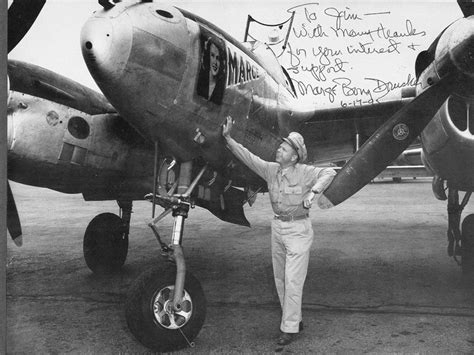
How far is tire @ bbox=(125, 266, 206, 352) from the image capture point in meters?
3.54

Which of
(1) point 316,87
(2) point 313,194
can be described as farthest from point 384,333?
(1) point 316,87

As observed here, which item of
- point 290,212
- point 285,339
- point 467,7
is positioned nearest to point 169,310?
point 285,339

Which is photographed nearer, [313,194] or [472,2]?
[313,194]

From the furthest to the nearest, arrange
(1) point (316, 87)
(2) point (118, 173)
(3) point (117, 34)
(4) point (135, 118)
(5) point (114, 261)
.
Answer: (5) point (114, 261)
(2) point (118, 173)
(1) point (316, 87)
(4) point (135, 118)
(3) point (117, 34)

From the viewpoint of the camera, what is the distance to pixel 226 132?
4.21 m

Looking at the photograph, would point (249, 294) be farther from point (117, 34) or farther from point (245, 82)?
point (117, 34)

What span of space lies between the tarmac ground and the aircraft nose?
1833 millimetres

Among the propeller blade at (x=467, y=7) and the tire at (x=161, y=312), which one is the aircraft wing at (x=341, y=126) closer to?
the propeller blade at (x=467, y=7)

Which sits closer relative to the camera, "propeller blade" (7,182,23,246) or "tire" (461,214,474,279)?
"propeller blade" (7,182,23,246)

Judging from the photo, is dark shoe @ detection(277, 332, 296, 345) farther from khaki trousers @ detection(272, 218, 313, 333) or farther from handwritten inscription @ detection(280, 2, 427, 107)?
handwritten inscription @ detection(280, 2, 427, 107)

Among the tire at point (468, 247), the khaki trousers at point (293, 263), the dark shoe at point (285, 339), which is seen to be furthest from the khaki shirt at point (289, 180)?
the tire at point (468, 247)

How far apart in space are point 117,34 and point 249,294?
11.0 ft

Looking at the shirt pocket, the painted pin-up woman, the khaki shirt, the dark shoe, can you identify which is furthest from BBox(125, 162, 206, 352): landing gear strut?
the painted pin-up woman

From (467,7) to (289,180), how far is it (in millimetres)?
2314
